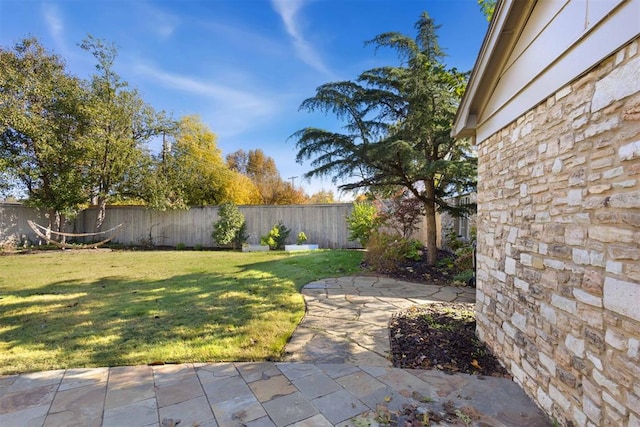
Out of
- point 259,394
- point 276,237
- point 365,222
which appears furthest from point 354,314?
point 276,237

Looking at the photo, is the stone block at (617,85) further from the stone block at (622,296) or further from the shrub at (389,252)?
the shrub at (389,252)

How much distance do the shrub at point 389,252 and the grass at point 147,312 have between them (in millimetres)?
479

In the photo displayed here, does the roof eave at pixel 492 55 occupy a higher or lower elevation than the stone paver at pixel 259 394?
higher

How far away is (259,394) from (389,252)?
4840mm

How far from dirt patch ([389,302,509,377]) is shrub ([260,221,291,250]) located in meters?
7.19


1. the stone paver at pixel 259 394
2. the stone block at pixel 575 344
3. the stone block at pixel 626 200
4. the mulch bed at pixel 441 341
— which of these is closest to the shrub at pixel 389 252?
the mulch bed at pixel 441 341

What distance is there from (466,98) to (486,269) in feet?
5.90

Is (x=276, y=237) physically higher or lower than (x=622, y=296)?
lower

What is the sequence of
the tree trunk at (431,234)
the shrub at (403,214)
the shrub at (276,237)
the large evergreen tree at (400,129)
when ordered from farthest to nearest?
the shrub at (276,237), the shrub at (403,214), the tree trunk at (431,234), the large evergreen tree at (400,129)

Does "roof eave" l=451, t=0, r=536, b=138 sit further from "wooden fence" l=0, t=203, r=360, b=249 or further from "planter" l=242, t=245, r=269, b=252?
"planter" l=242, t=245, r=269, b=252

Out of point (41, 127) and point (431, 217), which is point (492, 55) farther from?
point (41, 127)

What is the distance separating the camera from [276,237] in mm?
10883

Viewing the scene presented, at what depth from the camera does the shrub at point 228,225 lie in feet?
35.4

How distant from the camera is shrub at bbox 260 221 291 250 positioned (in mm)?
10719
